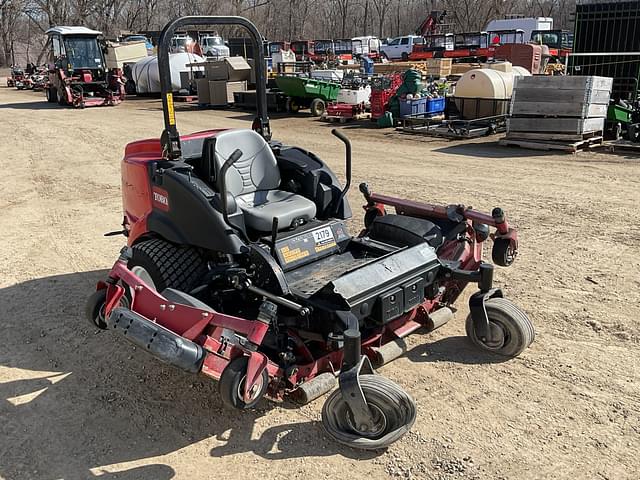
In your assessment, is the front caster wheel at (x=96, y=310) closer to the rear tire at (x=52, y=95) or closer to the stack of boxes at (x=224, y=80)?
the stack of boxes at (x=224, y=80)

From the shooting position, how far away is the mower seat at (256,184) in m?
4.30

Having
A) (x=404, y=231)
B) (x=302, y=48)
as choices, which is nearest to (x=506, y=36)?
(x=302, y=48)

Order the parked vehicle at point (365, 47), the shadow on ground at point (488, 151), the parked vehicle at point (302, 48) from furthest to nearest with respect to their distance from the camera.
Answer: the parked vehicle at point (365, 47) < the parked vehicle at point (302, 48) < the shadow on ground at point (488, 151)

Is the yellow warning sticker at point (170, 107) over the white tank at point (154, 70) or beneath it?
beneath

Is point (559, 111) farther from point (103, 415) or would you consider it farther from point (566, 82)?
point (103, 415)

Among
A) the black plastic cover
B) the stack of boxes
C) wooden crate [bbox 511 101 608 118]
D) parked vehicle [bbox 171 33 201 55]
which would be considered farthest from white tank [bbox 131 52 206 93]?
the black plastic cover

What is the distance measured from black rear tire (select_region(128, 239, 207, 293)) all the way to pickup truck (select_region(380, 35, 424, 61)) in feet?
128

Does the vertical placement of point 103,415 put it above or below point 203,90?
below

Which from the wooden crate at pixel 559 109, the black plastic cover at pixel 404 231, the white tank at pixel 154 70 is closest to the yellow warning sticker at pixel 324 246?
the black plastic cover at pixel 404 231

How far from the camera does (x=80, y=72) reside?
22.2m

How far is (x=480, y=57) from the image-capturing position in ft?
108

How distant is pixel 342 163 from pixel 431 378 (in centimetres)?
755

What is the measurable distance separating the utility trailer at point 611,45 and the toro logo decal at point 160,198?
1117 centimetres

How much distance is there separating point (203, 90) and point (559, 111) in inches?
513
